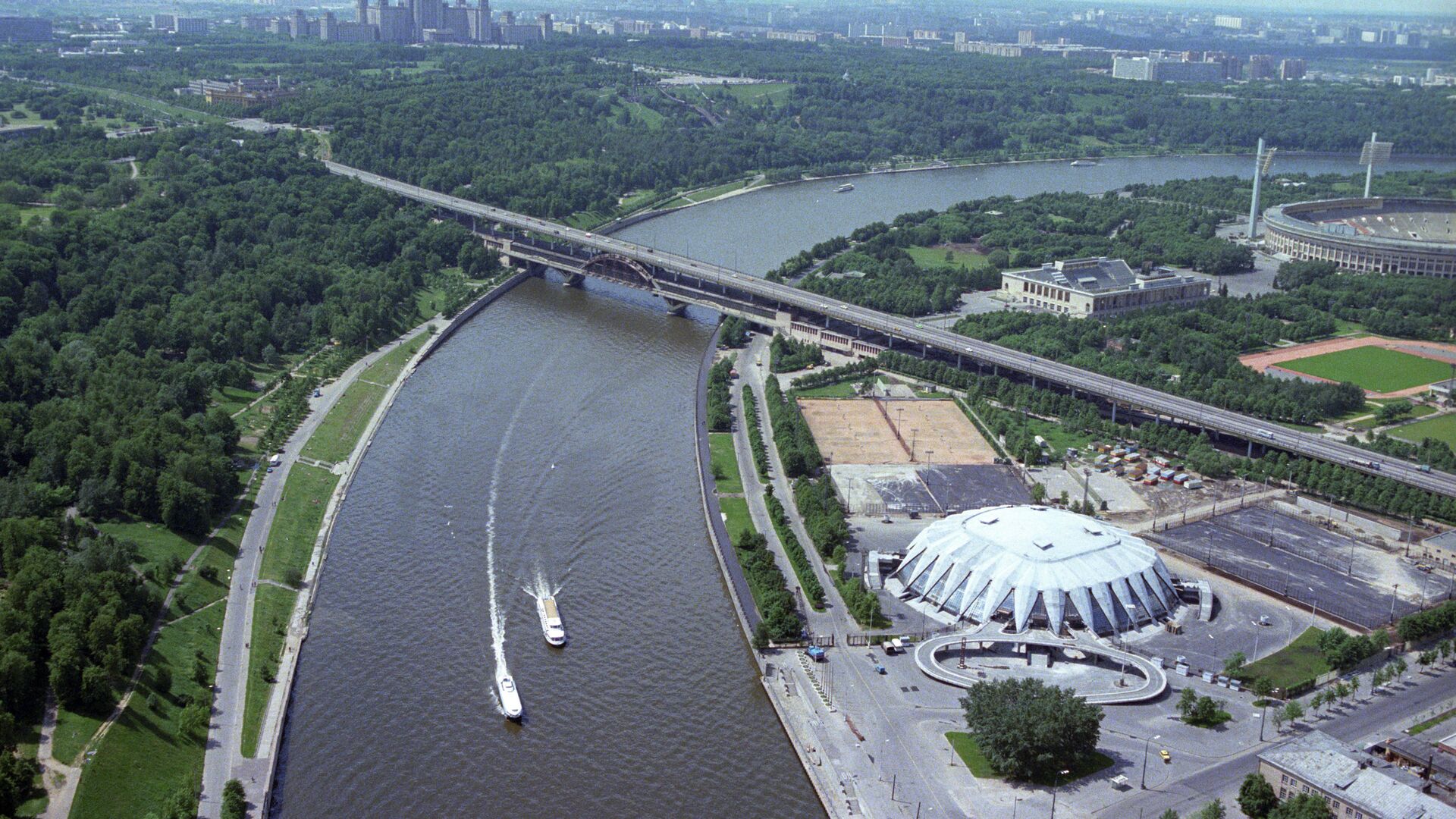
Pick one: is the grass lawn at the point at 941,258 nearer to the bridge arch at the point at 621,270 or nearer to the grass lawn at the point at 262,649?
the bridge arch at the point at 621,270

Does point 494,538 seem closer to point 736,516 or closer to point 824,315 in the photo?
point 736,516

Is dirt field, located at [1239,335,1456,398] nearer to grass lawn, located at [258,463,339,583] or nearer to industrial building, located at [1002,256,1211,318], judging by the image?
industrial building, located at [1002,256,1211,318]

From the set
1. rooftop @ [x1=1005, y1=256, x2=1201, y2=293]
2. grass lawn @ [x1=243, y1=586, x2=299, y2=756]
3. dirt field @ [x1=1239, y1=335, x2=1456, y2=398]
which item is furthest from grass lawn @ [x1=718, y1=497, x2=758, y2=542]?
rooftop @ [x1=1005, y1=256, x2=1201, y2=293]

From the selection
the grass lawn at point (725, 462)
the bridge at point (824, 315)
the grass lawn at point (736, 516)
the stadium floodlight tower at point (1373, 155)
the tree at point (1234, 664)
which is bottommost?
the tree at point (1234, 664)

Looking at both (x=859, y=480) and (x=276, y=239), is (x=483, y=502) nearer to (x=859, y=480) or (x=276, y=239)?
(x=859, y=480)

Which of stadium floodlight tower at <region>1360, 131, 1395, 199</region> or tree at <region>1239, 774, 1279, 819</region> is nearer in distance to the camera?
tree at <region>1239, 774, 1279, 819</region>

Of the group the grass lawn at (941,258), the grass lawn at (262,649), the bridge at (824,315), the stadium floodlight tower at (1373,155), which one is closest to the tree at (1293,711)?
the bridge at (824,315)

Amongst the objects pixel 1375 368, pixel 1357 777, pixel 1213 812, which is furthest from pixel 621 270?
pixel 1357 777
